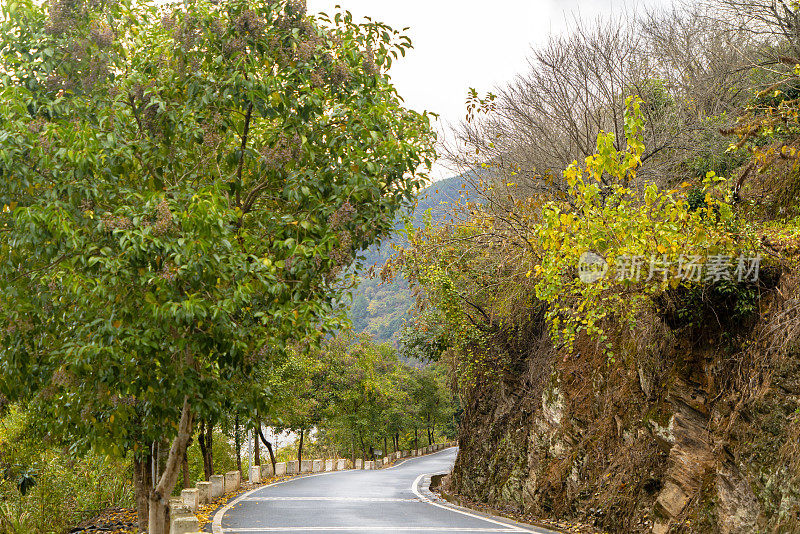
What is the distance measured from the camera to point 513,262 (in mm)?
15891

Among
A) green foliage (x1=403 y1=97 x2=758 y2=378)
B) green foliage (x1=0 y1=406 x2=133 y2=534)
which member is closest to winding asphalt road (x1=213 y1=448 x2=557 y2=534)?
green foliage (x1=0 y1=406 x2=133 y2=534)

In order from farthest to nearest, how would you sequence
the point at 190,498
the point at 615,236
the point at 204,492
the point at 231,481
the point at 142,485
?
the point at 231,481 < the point at 204,492 < the point at 190,498 < the point at 142,485 < the point at 615,236

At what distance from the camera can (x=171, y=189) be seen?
650 cm

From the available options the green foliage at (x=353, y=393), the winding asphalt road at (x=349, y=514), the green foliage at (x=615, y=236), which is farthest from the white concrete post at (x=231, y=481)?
the green foliage at (x=615, y=236)

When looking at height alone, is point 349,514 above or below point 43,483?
below

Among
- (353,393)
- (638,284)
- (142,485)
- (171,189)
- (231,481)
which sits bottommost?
(231,481)

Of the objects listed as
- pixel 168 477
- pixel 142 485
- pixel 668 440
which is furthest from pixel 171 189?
pixel 142 485

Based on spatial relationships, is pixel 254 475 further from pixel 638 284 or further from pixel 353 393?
pixel 638 284

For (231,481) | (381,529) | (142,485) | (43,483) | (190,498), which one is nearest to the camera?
(381,529)

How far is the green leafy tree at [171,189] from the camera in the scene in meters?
5.58

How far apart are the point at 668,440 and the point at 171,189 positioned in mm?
8357

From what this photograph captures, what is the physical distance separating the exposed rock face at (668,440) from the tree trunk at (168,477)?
6626 mm

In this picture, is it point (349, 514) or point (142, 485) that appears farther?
point (349, 514)

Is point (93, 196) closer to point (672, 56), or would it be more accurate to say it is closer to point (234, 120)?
point (234, 120)
